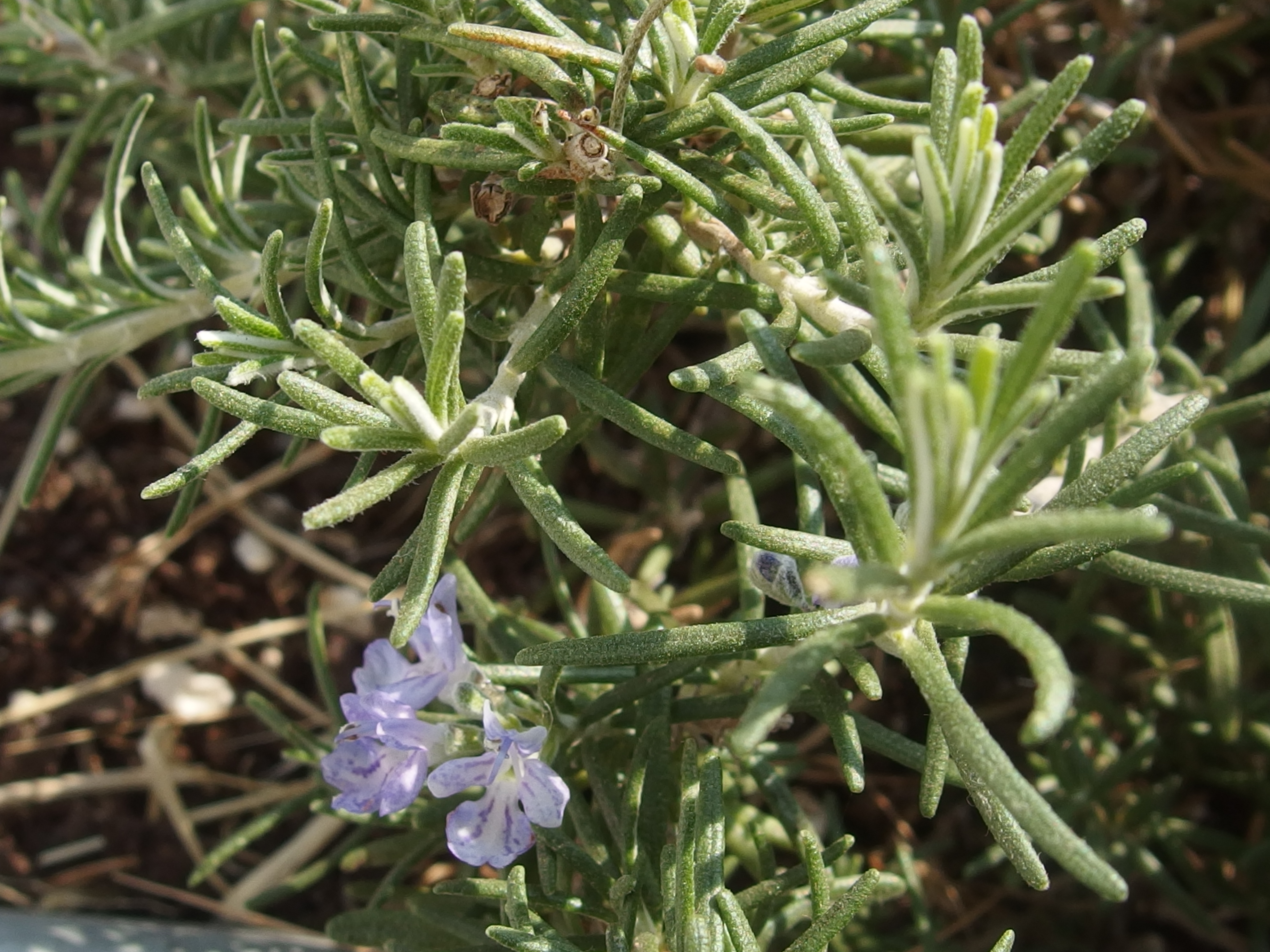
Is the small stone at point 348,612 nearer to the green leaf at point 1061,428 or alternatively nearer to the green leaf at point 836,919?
the green leaf at point 836,919

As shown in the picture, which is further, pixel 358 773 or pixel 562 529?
pixel 358 773

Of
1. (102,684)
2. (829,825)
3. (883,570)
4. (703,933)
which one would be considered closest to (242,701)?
(102,684)

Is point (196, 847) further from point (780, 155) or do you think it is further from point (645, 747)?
point (780, 155)

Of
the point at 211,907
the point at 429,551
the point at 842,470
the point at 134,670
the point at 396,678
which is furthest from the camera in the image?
the point at 134,670

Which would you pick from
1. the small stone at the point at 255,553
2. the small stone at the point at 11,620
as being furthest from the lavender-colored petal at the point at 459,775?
the small stone at the point at 11,620

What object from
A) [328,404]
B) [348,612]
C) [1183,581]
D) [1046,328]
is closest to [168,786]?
[348,612]

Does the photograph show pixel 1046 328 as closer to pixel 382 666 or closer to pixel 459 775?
pixel 459 775
